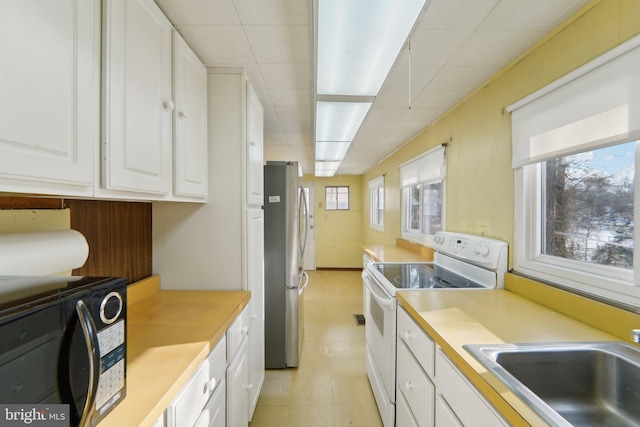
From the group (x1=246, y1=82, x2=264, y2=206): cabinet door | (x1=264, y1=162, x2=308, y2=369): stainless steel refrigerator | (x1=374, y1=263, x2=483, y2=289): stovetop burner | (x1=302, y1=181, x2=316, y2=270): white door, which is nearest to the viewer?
(x1=246, y1=82, x2=264, y2=206): cabinet door

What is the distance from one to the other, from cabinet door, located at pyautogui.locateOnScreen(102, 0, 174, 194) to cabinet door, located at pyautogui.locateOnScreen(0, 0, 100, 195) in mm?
43

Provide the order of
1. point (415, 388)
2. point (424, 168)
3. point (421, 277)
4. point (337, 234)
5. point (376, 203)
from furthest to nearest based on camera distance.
A: point (337, 234), point (376, 203), point (424, 168), point (421, 277), point (415, 388)

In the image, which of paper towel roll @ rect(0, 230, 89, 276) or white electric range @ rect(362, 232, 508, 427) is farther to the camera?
white electric range @ rect(362, 232, 508, 427)

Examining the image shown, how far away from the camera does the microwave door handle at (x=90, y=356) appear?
0.56 meters

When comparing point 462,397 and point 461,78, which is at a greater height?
point 461,78

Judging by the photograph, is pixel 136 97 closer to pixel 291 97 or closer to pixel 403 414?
pixel 291 97

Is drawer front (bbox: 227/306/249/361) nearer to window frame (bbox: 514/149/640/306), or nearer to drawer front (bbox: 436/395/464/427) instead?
drawer front (bbox: 436/395/464/427)

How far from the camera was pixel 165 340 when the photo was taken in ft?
3.44

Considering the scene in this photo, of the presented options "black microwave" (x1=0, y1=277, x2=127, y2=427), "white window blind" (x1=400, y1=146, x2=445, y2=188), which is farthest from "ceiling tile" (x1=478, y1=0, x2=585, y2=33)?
"black microwave" (x1=0, y1=277, x2=127, y2=427)

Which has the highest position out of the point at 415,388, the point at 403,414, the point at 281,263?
the point at 281,263

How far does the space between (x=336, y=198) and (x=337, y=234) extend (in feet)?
2.81

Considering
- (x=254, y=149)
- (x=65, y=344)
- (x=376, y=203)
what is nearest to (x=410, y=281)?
(x=254, y=149)

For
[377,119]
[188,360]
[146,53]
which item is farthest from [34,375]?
[377,119]

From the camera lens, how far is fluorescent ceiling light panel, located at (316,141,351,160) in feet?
10.8
